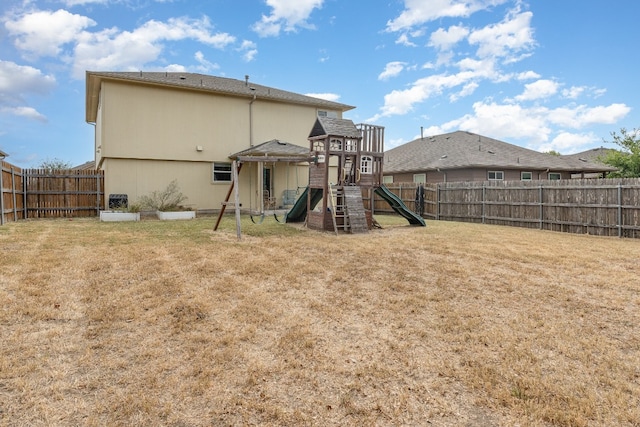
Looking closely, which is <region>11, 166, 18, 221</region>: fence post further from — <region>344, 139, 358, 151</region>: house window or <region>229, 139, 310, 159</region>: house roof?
<region>344, 139, 358, 151</region>: house window

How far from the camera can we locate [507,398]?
262 centimetres

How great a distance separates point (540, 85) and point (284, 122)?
14.8 metres

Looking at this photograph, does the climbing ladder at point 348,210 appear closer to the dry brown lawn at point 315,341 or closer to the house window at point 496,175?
the dry brown lawn at point 315,341

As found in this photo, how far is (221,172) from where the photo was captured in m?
18.2

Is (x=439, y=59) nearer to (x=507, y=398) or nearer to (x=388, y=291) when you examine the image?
(x=388, y=291)

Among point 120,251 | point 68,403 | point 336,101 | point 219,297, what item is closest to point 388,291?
point 219,297

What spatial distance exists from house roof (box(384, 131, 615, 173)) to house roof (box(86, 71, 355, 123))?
23.8ft

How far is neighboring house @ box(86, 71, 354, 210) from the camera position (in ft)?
52.1

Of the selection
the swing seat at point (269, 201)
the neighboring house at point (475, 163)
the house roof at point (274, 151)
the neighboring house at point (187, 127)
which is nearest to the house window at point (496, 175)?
the neighboring house at point (475, 163)

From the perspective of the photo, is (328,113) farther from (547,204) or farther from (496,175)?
(547,204)

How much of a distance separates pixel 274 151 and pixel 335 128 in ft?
16.9

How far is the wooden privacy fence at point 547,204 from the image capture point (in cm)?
1107

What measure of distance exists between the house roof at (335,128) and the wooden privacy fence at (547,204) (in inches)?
262

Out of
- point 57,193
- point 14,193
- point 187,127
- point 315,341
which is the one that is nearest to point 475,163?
point 187,127
